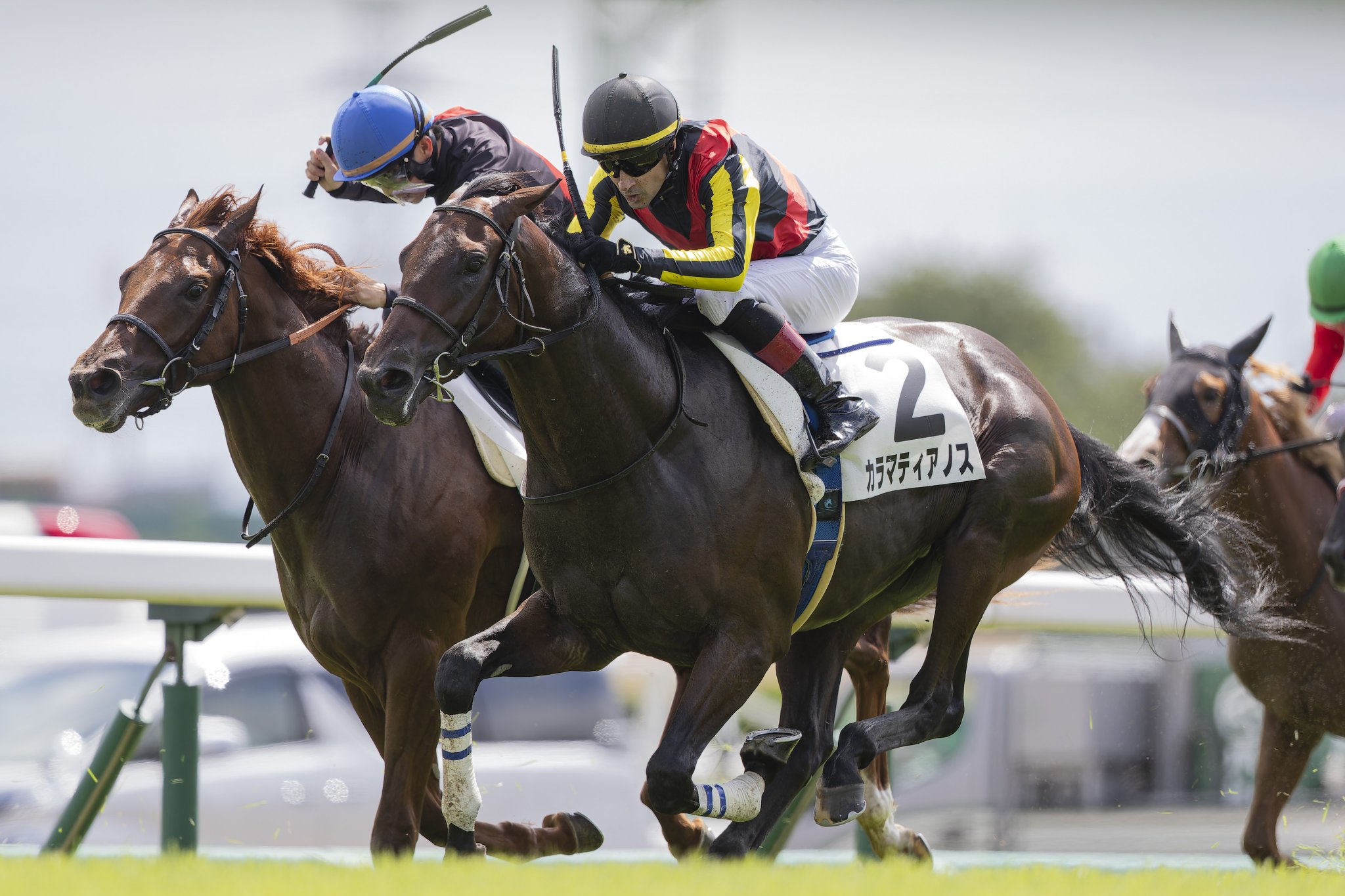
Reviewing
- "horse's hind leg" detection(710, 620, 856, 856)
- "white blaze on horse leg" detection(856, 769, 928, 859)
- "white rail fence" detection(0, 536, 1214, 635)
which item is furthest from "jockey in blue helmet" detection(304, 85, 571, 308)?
"white blaze on horse leg" detection(856, 769, 928, 859)

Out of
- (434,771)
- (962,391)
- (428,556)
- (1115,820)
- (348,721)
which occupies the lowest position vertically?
(1115,820)

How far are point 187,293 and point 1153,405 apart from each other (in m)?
3.69

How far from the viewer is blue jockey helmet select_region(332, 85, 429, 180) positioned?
13.8 feet

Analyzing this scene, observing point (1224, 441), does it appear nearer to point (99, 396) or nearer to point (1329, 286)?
point (1329, 286)

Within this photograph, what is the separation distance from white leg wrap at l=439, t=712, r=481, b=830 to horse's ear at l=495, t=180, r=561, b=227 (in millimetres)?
1099

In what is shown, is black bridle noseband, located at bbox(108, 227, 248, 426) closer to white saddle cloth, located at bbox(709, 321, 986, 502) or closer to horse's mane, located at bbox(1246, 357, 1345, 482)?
white saddle cloth, located at bbox(709, 321, 986, 502)

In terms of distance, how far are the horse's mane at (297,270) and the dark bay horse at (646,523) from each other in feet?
3.55

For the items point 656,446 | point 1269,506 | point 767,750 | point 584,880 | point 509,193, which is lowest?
point 1269,506

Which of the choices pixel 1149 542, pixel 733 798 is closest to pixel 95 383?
pixel 733 798

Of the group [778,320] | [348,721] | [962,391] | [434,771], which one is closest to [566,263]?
[778,320]

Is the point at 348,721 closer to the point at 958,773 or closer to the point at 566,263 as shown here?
the point at 958,773

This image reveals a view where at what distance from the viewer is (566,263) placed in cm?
332

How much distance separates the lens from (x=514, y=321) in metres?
3.18

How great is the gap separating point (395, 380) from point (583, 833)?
5.75ft
